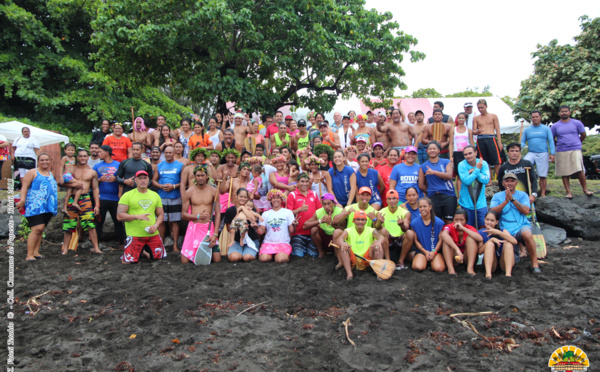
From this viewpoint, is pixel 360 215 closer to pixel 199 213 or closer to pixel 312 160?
pixel 312 160

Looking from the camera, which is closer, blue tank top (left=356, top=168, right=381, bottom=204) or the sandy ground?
the sandy ground

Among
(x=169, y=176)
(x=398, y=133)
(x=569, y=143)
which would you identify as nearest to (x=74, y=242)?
(x=169, y=176)

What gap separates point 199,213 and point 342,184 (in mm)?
2473

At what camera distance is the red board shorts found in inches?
250

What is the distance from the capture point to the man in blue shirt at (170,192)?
23.7ft

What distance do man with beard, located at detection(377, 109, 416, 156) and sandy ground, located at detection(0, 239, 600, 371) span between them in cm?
345

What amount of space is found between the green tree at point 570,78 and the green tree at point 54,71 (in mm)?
13656

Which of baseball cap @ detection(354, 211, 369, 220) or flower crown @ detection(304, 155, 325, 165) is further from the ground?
flower crown @ detection(304, 155, 325, 165)

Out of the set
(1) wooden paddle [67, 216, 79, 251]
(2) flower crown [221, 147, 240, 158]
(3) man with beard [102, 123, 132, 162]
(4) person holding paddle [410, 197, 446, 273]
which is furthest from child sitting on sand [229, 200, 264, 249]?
(3) man with beard [102, 123, 132, 162]

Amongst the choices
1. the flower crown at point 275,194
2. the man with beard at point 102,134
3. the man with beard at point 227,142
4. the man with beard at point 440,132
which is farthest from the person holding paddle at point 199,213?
the man with beard at point 440,132

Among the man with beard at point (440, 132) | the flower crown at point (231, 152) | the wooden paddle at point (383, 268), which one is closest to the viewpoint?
the wooden paddle at point (383, 268)

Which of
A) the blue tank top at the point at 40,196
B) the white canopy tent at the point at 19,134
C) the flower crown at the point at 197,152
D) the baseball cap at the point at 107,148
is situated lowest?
the blue tank top at the point at 40,196

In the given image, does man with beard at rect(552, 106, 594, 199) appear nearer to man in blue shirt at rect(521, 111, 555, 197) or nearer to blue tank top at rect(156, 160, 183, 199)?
man in blue shirt at rect(521, 111, 555, 197)

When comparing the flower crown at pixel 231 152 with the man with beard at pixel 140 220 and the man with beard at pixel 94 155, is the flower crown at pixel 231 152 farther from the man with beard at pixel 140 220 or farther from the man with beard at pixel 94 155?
the man with beard at pixel 94 155
